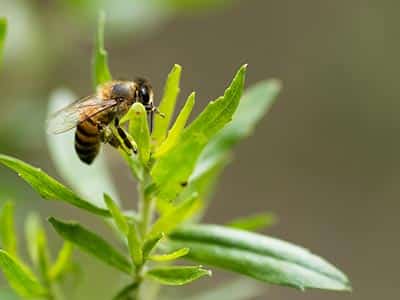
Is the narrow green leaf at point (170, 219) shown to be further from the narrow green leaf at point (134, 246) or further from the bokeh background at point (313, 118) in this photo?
the bokeh background at point (313, 118)

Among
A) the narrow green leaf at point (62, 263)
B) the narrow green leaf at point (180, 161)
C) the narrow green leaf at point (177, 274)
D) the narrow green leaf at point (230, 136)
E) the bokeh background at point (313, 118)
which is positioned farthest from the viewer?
the bokeh background at point (313, 118)

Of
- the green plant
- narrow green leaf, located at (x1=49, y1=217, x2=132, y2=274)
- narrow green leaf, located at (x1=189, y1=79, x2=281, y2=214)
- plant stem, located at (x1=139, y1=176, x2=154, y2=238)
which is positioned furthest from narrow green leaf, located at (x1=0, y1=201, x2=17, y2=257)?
narrow green leaf, located at (x1=189, y1=79, x2=281, y2=214)

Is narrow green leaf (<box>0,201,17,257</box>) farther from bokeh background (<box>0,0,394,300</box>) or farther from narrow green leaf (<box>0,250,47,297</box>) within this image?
bokeh background (<box>0,0,394,300</box>)

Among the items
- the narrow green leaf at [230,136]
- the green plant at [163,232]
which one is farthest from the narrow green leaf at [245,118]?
the green plant at [163,232]

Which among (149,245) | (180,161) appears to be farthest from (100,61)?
(149,245)

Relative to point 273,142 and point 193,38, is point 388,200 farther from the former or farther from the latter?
point 193,38

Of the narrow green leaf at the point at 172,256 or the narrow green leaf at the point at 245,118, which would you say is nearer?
the narrow green leaf at the point at 172,256

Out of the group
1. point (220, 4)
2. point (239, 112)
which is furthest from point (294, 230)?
point (239, 112)
